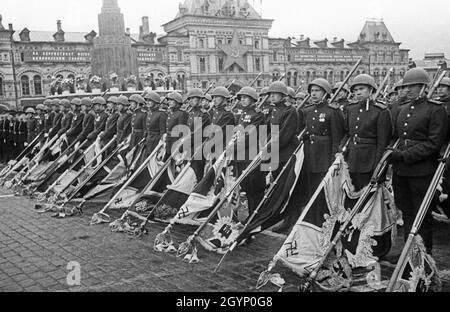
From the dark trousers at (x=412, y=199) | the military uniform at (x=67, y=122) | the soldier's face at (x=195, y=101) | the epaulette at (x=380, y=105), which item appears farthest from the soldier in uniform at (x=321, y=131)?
the military uniform at (x=67, y=122)

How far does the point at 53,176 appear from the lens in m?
10.5

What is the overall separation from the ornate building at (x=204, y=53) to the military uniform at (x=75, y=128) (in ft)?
56.5

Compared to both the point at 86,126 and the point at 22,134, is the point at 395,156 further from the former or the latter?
the point at 22,134

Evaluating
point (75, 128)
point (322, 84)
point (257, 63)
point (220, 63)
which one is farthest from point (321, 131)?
point (257, 63)

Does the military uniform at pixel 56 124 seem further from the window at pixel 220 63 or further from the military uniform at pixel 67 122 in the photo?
the window at pixel 220 63

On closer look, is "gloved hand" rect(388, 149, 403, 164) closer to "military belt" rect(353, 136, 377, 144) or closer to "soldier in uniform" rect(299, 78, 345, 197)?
"military belt" rect(353, 136, 377, 144)

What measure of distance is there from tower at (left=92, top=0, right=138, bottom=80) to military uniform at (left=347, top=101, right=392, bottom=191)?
1997cm

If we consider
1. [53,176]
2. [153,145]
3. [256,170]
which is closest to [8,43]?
[53,176]

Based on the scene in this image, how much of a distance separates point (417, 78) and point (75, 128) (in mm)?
8267

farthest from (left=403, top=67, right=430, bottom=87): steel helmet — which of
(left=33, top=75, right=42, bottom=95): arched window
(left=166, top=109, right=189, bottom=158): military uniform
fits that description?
(left=33, top=75, right=42, bottom=95): arched window

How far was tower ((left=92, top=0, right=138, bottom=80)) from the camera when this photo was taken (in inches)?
933

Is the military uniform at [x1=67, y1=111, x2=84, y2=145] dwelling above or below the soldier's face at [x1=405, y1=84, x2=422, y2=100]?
below

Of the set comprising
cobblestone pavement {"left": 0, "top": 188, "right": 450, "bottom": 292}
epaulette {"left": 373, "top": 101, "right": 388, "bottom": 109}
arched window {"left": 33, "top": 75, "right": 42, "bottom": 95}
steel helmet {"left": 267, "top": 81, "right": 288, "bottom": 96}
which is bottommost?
cobblestone pavement {"left": 0, "top": 188, "right": 450, "bottom": 292}
